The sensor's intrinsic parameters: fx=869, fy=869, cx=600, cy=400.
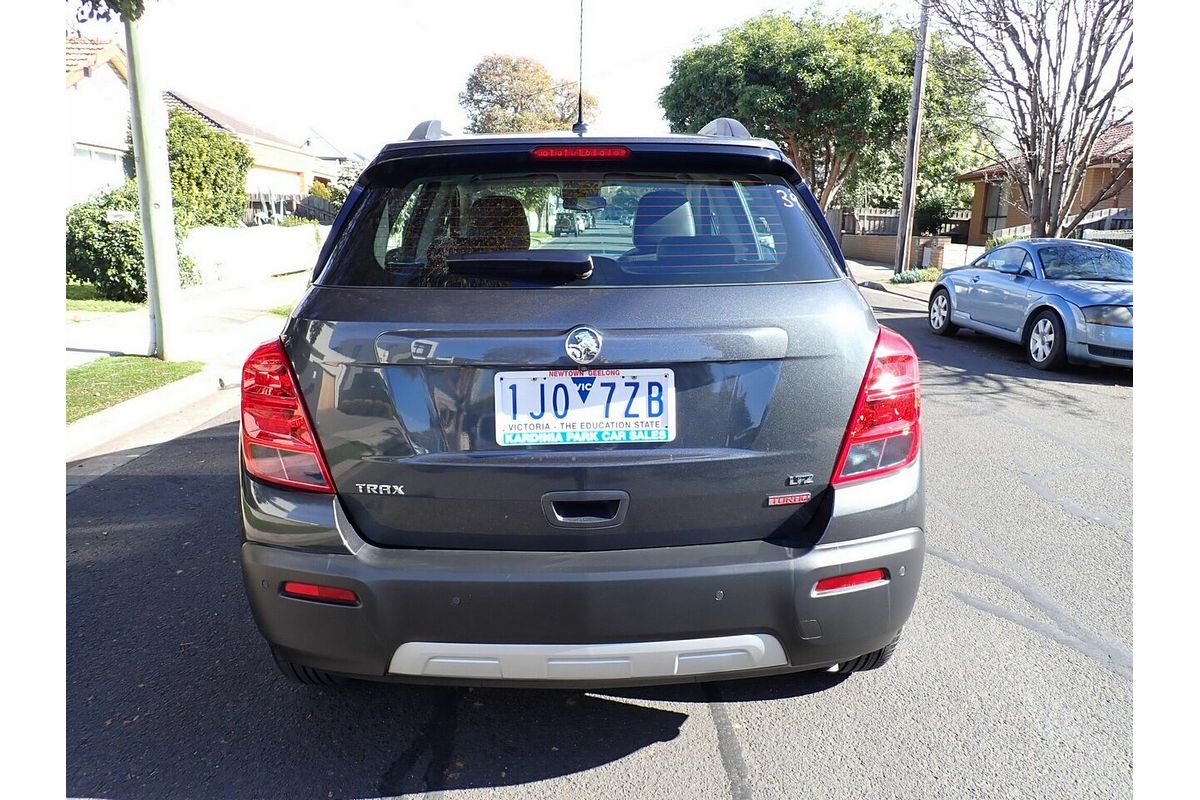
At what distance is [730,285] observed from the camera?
2.37 m

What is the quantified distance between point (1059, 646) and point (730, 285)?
2.13 m

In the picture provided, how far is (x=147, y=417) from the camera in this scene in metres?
7.12

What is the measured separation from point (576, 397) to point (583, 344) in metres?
0.14

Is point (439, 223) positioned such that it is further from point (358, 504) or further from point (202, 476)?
point (202, 476)

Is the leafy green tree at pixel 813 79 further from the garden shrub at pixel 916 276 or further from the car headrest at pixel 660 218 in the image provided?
the car headrest at pixel 660 218

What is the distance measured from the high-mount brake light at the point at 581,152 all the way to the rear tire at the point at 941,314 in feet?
→ 33.5

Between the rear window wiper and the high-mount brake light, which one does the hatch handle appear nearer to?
the rear window wiper

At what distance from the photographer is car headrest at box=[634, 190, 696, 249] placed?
2523 mm

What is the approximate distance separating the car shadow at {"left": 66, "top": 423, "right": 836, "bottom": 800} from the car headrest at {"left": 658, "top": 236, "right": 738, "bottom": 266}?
1.44m

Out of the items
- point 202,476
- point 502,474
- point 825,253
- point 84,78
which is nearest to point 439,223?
point 502,474

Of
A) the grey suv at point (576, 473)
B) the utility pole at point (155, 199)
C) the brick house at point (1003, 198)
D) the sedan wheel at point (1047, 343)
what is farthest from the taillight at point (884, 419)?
the brick house at point (1003, 198)

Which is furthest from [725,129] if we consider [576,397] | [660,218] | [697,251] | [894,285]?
[894,285]

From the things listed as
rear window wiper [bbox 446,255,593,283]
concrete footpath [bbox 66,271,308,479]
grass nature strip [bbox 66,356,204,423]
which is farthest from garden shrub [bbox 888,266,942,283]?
rear window wiper [bbox 446,255,593,283]

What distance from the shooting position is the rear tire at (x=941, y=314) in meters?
11.8
